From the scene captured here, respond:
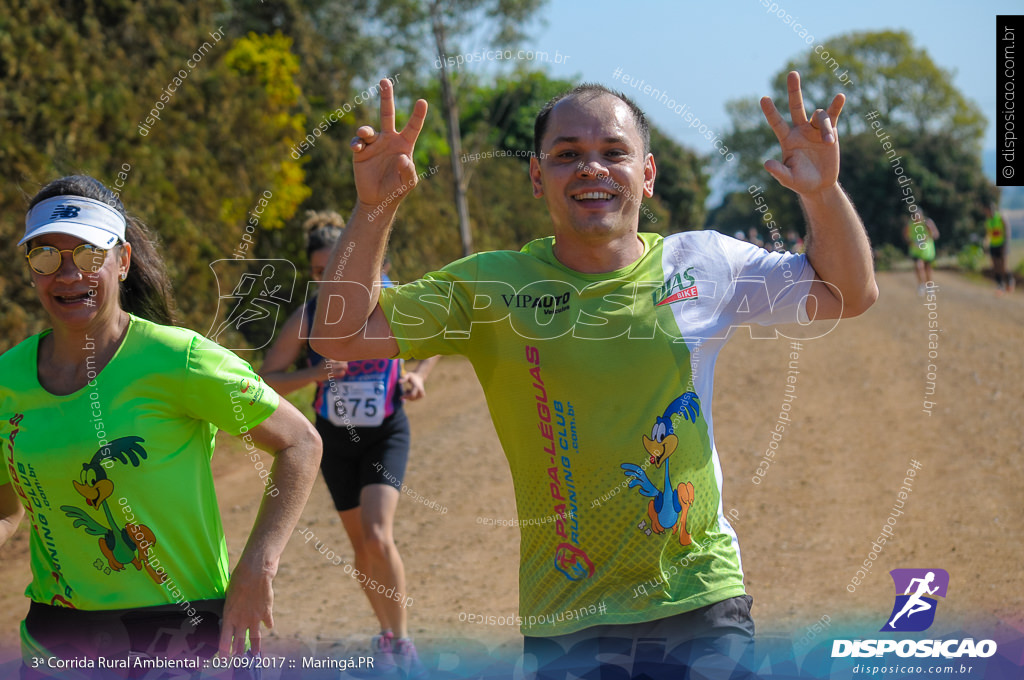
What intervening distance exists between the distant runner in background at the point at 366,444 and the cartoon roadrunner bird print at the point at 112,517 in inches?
89.7

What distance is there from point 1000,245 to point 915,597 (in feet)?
59.9

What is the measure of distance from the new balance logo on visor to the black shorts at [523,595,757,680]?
1728 mm

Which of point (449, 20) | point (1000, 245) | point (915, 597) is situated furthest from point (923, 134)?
point (915, 597)

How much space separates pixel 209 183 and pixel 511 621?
6.51m

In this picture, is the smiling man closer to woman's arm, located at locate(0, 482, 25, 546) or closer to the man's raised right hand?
the man's raised right hand

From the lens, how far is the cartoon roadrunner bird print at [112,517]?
2451 millimetres

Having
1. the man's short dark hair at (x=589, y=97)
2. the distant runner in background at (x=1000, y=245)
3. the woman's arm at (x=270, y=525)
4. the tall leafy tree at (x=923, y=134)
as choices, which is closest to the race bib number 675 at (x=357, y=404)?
the woman's arm at (x=270, y=525)

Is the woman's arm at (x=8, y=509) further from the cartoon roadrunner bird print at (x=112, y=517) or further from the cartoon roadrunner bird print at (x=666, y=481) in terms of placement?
the cartoon roadrunner bird print at (x=666, y=481)

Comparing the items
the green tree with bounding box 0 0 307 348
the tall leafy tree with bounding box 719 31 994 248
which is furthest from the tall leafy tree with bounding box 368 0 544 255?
the tall leafy tree with bounding box 719 31 994 248

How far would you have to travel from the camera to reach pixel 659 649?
2404 mm

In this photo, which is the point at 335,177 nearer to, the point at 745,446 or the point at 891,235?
the point at 745,446

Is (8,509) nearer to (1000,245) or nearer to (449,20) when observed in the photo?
(449,20)

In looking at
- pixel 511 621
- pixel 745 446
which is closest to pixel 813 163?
pixel 511 621

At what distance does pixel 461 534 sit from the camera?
22.7 ft
